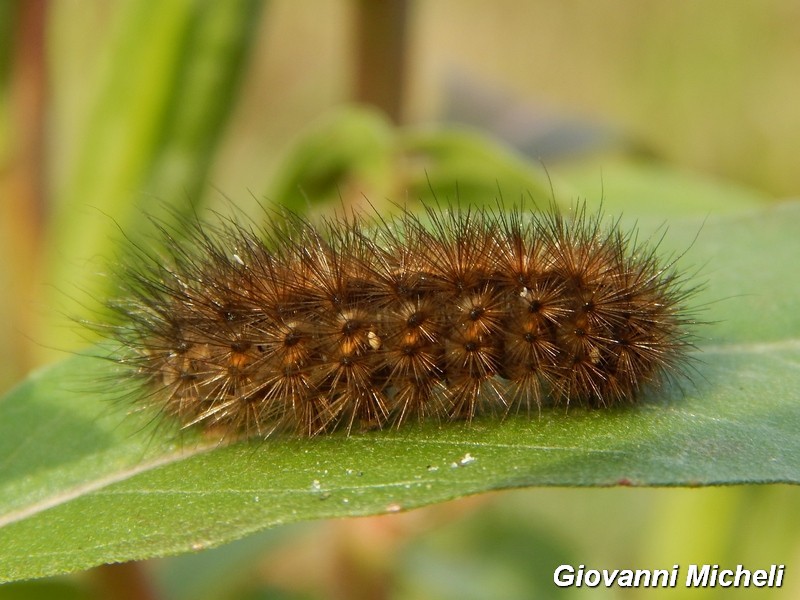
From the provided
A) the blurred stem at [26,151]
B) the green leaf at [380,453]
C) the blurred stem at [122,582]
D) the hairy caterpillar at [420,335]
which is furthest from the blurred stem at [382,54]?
the blurred stem at [122,582]

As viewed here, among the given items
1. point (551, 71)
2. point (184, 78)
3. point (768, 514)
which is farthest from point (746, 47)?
point (184, 78)

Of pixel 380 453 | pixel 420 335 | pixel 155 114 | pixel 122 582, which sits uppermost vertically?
pixel 155 114

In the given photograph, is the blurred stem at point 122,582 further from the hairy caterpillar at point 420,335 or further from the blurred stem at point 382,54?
the blurred stem at point 382,54

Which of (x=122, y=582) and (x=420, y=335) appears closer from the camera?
(x=420, y=335)

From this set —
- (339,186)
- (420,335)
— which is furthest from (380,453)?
(339,186)

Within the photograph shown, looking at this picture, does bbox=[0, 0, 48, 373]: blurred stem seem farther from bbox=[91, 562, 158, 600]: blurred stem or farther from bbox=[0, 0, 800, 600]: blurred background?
bbox=[91, 562, 158, 600]: blurred stem

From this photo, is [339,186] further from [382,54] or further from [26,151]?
[26,151]
